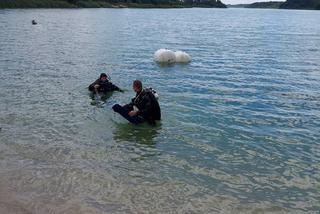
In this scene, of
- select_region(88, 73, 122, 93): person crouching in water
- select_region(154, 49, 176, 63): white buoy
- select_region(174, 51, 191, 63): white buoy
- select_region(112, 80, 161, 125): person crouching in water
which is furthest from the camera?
select_region(174, 51, 191, 63): white buoy

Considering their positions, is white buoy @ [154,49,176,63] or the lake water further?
white buoy @ [154,49,176,63]

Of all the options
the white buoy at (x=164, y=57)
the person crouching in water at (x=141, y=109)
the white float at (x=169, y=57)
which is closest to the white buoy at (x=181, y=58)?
the white float at (x=169, y=57)

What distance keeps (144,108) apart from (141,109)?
133mm

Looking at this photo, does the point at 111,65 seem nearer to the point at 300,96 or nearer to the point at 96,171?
the point at 300,96

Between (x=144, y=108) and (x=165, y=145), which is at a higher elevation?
(x=144, y=108)

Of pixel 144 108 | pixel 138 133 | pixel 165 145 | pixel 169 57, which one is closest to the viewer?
pixel 165 145

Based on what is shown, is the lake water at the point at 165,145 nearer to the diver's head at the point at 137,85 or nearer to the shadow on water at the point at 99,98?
the shadow on water at the point at 99,98

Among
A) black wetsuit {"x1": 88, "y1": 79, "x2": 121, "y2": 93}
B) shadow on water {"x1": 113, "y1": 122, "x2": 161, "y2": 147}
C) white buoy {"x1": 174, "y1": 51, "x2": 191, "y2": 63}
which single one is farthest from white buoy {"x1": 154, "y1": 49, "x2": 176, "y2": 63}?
shadow on water {"x1": 113, "y1": 122, "x2": 161, "y2": 147}

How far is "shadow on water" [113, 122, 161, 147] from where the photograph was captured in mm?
15711

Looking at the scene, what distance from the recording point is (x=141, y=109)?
17.1 m

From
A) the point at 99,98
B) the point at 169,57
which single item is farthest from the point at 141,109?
the point at 169,57

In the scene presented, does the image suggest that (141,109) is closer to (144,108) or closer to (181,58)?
(144,108)

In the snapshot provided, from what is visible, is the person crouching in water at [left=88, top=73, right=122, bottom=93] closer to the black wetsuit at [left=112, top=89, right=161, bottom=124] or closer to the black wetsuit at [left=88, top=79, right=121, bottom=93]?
the black wetsuit at [left=88, top=79, right=121, bottom=93]

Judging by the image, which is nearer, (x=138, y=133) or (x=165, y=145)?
(x=165, y=145)
